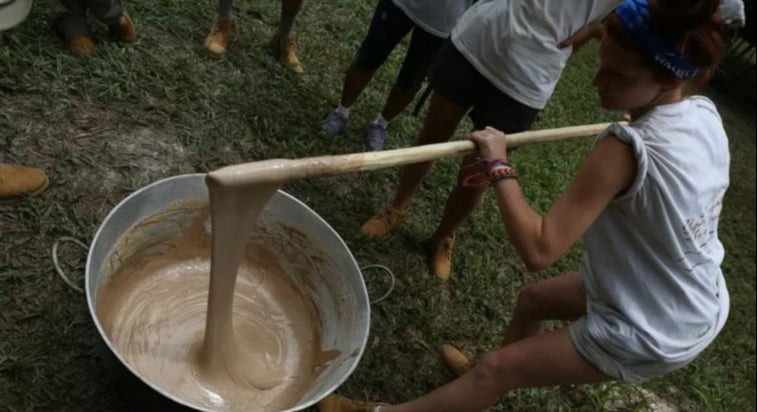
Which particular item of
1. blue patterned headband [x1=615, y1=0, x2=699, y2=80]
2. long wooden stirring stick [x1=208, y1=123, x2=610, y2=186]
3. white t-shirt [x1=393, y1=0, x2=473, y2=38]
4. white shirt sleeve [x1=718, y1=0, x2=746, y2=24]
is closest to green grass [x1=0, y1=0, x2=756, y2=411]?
white t-shirt [x1=393, y1=0, x2=473, y2=38]

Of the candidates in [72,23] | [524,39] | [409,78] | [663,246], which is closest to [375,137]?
[409,78]

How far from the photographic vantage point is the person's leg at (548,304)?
6.72 feet

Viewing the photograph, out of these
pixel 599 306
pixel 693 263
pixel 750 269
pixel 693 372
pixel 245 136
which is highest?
pixel 693 263

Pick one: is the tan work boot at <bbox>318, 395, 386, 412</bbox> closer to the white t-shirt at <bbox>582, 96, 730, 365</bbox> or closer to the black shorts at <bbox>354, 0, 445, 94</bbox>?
the white t-shirt at <bbox>582, 96, 730, 365</bbox>

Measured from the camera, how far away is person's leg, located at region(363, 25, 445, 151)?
2787 millimetres

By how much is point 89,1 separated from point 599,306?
8.00 ft

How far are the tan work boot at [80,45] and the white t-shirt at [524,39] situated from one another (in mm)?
1696

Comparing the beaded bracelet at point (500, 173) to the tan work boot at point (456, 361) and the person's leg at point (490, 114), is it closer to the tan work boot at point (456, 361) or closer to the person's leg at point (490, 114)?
the person's leg at point (490, 114)

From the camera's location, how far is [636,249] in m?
1.65

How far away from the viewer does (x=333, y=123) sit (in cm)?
316

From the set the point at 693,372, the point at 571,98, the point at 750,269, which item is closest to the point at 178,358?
the point at 693,372

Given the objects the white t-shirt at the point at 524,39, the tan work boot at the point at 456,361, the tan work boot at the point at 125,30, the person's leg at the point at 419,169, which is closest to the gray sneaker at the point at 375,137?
the person's leg at the point at 419,169

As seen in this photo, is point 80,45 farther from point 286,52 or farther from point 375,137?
point 375,137

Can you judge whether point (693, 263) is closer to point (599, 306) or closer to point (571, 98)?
point (599, 306)
